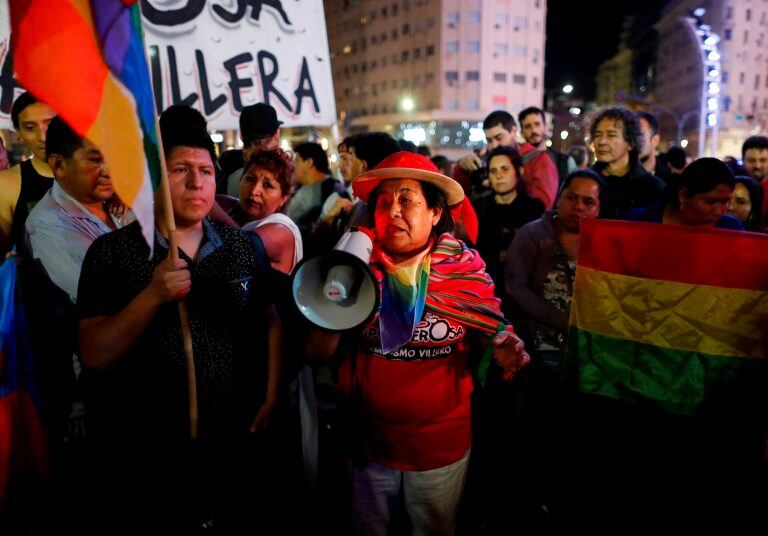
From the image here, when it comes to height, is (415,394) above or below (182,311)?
below

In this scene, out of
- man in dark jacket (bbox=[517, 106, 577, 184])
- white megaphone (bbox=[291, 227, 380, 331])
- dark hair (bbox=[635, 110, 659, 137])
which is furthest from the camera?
man in dark jacket (bbox=[517, 106, 577, 184])

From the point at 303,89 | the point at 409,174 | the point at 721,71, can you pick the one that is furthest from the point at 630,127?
the point at 721,71

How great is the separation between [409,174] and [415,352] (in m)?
0.82

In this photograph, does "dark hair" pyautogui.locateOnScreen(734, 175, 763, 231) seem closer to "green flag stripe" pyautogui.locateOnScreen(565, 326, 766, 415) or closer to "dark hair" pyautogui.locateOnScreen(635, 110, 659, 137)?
"dark hair" pyautogui.locateOnScreen(635, 110, 659, 137)

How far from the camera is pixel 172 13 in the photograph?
4.22 m

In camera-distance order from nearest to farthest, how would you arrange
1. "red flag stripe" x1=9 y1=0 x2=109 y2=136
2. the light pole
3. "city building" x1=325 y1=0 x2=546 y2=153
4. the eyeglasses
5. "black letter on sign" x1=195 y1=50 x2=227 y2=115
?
"red flag stripe" x1=9 y1=0 x2=109 y2=136, "black letter on sign" x1=195 y1=50 x2=227 y2=115, the eyeglasses, the light pole, "city building" x1=325 y1=0 x2=546 y2=153

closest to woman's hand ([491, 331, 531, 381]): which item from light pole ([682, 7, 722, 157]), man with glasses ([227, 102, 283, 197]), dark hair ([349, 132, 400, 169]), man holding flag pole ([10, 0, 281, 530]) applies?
man holding flag pole ([10, 0, 281, 530])

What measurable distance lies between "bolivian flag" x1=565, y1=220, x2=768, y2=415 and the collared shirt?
253 cm

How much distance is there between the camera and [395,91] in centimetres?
7150

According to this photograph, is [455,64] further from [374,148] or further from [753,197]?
[374,148]

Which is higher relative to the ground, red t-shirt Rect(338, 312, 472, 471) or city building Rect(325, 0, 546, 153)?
city building Rect(325, 0, 546, 153)

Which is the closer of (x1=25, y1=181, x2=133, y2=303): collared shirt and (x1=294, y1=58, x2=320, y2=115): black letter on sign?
(x1=25, y1=181, x2=133, y2=303): collared shirt

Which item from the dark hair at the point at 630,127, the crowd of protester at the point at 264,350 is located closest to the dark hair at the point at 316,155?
A: the crowd of protester at the point at 264,350

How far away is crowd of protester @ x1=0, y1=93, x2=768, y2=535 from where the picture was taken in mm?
2035
